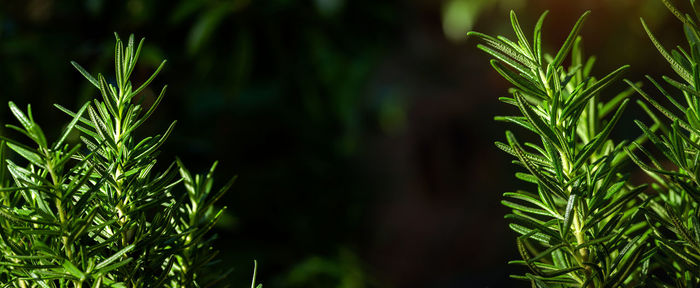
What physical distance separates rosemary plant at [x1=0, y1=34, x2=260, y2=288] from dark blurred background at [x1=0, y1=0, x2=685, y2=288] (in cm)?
68

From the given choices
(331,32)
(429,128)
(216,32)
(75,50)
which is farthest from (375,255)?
(75,50)

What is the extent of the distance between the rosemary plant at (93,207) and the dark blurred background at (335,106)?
0.68 metres

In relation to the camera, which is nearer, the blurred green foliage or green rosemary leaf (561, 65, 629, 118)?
green rosemary leaf (561, 65, 629, 118)

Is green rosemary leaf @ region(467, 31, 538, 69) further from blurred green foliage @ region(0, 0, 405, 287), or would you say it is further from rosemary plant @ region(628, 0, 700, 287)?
blurred green foliage @ region(0, 0, 405, 287)

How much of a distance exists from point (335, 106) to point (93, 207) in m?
0.96

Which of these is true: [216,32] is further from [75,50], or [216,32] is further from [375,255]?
[375,255]

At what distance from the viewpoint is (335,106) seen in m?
1.07

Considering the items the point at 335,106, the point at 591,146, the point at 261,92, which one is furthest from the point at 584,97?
the point at 261,92

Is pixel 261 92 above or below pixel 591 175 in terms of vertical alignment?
above

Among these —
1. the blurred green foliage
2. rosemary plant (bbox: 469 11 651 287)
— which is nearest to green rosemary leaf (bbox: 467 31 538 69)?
rosemary plant (bbox: 469 11 651 287)

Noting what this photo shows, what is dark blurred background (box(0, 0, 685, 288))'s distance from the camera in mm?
891

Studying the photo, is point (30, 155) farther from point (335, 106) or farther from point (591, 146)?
point (335, 106)

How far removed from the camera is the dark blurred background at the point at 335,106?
891 millimetres

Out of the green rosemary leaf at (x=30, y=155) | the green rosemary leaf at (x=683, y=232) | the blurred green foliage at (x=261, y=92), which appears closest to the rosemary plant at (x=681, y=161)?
the green rosemary leaf at (x=683, y=232)
